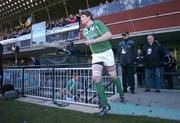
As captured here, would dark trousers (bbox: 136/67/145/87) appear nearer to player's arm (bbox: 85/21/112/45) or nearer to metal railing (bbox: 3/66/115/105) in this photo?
metal railing (bbox: 3/66/115/105)

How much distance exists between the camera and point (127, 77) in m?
8.47

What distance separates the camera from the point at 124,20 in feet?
59.1

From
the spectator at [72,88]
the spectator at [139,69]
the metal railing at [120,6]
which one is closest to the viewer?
the spectator at [72,88]

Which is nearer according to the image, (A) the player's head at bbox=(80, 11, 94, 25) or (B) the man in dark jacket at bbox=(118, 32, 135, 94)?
(A) the player's head at bbox=(80, 11, 94, 25)

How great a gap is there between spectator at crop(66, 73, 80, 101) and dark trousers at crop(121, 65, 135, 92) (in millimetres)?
1296

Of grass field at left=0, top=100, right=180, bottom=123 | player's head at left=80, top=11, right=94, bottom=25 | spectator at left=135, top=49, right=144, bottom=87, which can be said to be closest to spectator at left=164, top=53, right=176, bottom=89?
spectator at left=135, top=49, right=144, bottom=87

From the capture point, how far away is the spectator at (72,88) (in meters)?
8.27

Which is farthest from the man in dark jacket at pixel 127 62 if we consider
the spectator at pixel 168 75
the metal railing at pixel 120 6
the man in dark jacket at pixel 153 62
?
the metal railing at pixel 120 6

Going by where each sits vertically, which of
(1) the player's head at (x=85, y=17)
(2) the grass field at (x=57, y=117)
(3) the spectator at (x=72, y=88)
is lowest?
(2) the grass field at (x=57, y=117)

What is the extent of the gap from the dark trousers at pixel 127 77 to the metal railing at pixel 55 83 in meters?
0.40

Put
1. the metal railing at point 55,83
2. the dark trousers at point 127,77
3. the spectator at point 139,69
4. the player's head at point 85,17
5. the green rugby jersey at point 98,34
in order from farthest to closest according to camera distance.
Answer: the spectator at point 139,69
the dark trousers at point 127,77
the metal railing at point 55,83
the player's head at point 85,17
the green rugby jersey at point 98,34

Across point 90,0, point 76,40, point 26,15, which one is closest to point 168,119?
point 76,40

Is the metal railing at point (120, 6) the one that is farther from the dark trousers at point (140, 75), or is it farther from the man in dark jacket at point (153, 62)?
the man in dark jacket at point (153, 62)

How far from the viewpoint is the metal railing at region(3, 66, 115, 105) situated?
26.7ft
